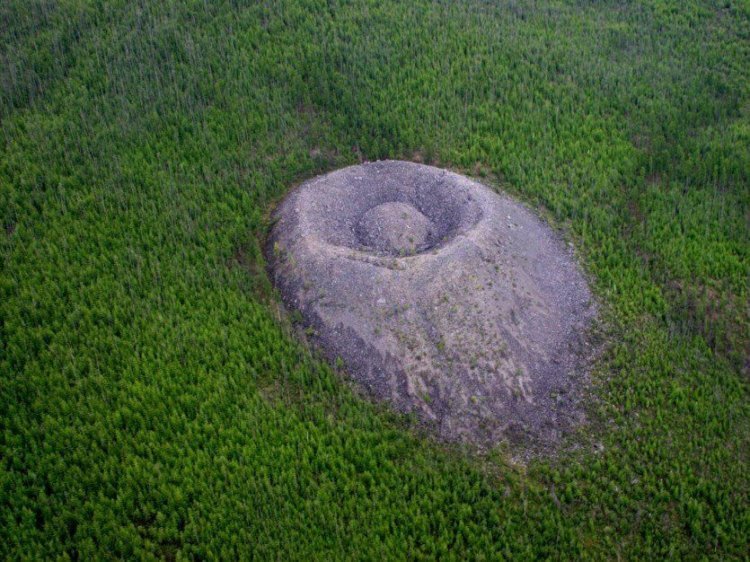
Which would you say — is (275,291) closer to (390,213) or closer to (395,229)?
(395,229)

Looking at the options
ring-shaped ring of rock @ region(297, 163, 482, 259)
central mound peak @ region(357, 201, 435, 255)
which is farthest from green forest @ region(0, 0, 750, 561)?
central mound peak @ region(357, 201, 435, 255)

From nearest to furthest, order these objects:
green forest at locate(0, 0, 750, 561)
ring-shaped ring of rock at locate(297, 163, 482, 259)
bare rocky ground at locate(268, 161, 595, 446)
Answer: green forest at locate(0, 0, 750, 561)
bare rocky ground at locate(268, 161, 595, 446)
ring-shaped ring of rock at locate(297, 163, 482, 259)

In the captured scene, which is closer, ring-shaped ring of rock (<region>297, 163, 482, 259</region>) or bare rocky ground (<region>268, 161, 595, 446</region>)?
bare rocky ground (<region>268, 161, 595, 446</region>)

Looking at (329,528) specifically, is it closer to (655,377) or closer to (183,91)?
(655,377)

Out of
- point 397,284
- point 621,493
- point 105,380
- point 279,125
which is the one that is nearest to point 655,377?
point 621,493

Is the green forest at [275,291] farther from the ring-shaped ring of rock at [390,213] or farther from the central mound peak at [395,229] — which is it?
the central mound peak at [395,229]

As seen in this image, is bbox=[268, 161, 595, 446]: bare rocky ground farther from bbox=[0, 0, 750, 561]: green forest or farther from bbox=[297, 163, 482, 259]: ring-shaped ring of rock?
bbox=[0, 0, 750, 561]: green forest
